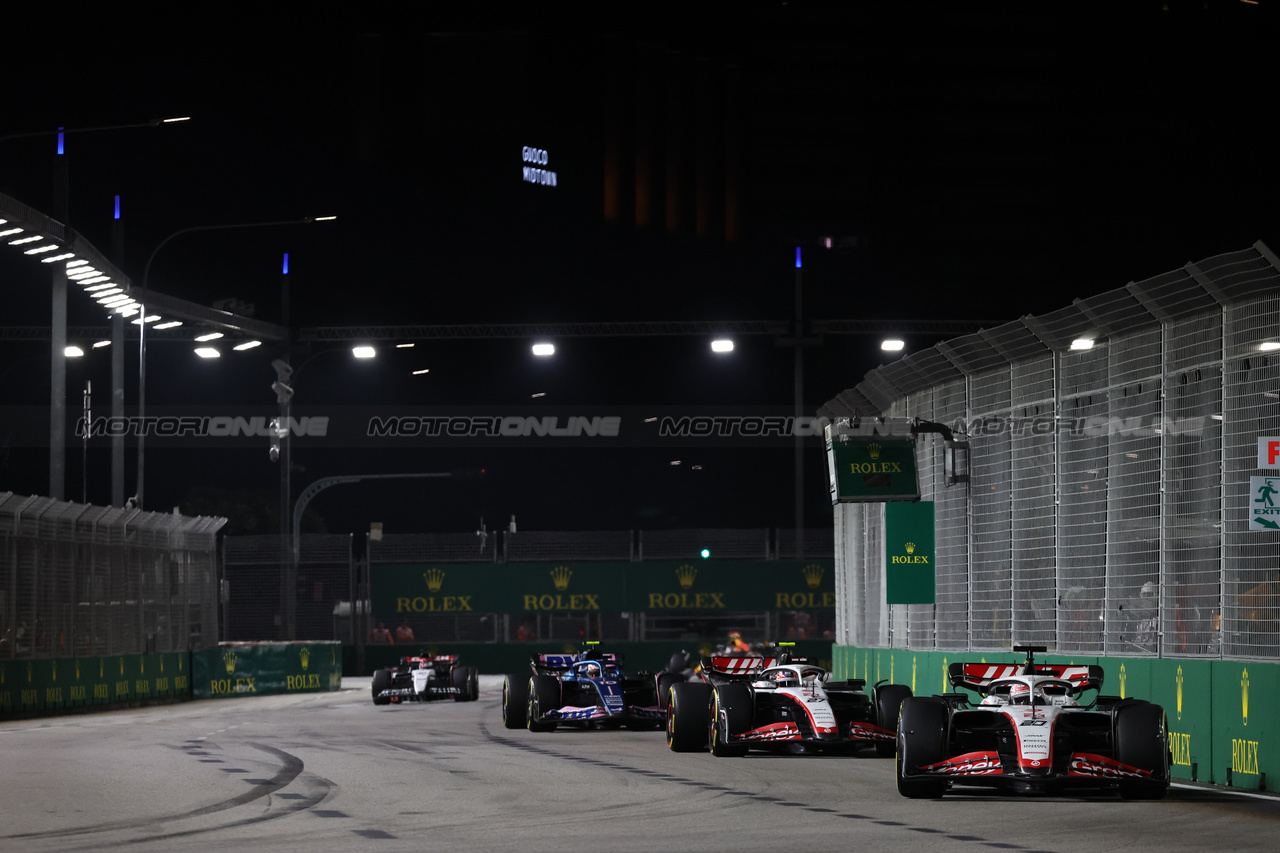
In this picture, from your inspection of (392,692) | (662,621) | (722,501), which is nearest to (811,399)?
(722,501)

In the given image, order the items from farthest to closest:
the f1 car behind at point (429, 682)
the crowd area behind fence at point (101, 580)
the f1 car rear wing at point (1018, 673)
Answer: the f1 car behind at point (429, 682), the crowd area behind fence at point (101, 580), the f1 car rear wing at point (1018, 673)

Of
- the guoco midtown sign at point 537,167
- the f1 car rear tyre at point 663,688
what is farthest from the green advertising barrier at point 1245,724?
the guoco midtown sign at point 537,167

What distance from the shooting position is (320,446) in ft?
276

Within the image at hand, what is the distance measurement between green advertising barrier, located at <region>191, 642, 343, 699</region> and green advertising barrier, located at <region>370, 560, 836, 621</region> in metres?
4.27

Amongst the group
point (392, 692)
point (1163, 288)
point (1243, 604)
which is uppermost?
point (1163, 288)

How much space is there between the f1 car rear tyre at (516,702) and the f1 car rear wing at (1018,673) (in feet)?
32.5

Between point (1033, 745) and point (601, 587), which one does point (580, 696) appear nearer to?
point (1033, 745)

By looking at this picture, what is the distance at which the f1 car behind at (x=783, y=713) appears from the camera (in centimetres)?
1752

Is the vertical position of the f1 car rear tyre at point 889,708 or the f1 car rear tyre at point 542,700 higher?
the f1 car rear tyre at point 889,708

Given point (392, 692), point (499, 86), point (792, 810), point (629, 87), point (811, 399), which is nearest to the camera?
point (792, 810)

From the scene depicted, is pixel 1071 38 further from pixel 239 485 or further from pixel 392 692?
pixel 392 692

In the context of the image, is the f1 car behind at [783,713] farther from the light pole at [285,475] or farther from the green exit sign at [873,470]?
the light pole at [285,475]

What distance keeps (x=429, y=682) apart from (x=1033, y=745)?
2142cm

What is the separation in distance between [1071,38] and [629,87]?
123 ft
